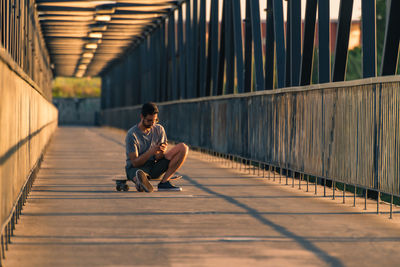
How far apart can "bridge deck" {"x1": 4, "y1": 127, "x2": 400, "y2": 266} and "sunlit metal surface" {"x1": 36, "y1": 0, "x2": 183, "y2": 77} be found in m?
23.9

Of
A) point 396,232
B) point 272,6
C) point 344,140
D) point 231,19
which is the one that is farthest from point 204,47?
point 396,232

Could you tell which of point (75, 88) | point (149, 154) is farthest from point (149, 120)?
point (75, 88)

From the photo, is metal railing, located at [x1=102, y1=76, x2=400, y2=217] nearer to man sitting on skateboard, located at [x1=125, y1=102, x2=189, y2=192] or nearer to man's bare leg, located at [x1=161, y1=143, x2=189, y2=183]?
man's bare leg, located at [x1=161, y1=143, x2=189, y2=183]

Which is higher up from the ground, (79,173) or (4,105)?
(4,105)

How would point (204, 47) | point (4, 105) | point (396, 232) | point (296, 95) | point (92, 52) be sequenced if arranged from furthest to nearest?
point (92, 52) → point (204, 47) → point (296, 95) → point (396, 232) → point (4, 105)

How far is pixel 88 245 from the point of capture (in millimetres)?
7285

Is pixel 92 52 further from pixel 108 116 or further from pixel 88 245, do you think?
pixel 88 245

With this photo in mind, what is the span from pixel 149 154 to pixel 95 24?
33.5m

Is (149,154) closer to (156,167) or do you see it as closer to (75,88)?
(156,167)

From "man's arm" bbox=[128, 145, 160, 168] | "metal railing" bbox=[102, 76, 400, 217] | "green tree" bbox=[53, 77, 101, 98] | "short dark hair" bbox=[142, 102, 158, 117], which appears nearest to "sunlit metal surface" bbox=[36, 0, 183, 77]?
"metal railing" bbox=[102, 76, 400, 217]

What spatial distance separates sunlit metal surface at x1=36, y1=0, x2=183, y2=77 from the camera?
120 feet

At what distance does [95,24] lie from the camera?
44.5 meters

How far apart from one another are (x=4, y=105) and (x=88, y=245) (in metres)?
1.34

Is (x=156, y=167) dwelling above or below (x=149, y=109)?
below
